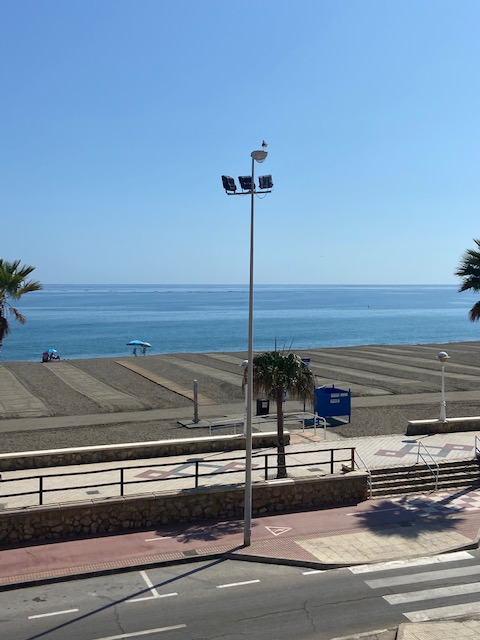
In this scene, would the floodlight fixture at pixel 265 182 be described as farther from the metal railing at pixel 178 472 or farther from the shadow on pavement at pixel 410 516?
the shadow on pavement at pixel 410 516

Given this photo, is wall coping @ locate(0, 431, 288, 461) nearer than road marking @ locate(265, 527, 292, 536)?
No

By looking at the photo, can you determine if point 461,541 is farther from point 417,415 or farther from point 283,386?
point 417,415

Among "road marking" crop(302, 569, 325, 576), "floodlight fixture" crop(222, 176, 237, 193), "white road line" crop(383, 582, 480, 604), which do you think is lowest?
"road marking" crop(302, 569, 325, 576)

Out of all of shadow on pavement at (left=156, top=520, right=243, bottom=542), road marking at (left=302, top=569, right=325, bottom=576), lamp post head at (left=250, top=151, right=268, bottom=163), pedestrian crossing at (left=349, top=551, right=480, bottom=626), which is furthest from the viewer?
shadow on pavement at (left=156, top=520, right=243, bottom=542)

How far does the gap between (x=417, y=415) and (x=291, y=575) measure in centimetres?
1760

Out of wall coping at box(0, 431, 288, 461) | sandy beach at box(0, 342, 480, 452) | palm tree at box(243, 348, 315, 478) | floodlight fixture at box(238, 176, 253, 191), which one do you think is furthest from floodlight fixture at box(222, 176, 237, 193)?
sandy beach at box(0, 342, 480, 452)

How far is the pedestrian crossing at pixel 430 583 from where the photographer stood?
502 inches

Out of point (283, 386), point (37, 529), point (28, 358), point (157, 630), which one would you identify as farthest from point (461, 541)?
→ point (28, 358)

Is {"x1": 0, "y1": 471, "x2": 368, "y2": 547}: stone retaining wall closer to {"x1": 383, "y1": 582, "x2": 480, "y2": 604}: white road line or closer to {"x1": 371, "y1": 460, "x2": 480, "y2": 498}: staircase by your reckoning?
{"x1": 371, "y1": 460, "x2": 480, "y2": 498}: staircase

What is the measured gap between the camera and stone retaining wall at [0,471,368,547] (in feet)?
54.0

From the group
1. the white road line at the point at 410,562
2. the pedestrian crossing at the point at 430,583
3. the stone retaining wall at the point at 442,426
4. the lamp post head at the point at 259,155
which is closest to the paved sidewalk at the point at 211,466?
the stone retaining wall at the point at 442,426

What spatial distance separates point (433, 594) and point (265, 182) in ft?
34.0

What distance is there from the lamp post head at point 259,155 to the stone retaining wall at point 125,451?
11331 mm

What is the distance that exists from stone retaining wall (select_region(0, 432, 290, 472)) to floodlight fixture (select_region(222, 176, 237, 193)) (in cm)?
1022
